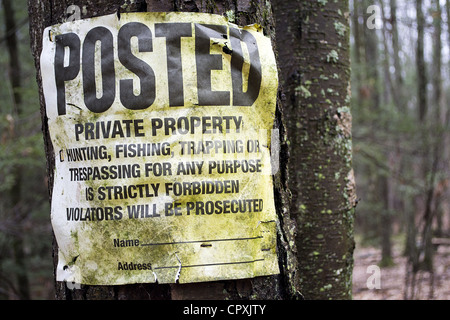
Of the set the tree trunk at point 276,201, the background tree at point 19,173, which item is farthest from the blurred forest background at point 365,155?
the tree trunk at point 276,201

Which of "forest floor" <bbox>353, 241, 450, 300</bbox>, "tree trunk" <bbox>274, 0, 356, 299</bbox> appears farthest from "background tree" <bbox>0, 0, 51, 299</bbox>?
"forest floor" <bbox>353, 241, 450, 300</bbox>

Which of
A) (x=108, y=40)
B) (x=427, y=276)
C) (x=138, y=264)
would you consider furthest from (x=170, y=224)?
(x=427, y=276)

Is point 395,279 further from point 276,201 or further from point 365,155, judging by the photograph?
point 276,201

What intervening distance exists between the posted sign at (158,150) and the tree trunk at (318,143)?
121 centimetres

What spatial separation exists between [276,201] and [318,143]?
118 cm

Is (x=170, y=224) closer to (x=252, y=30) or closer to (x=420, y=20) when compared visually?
(x=252, y=30)

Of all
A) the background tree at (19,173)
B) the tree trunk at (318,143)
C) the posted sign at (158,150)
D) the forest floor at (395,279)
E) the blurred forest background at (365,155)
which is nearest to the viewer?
the posted sign at (158,150)

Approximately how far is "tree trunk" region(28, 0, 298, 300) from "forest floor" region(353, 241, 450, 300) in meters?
3.93

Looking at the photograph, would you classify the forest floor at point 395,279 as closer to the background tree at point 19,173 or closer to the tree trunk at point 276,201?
the tree trunk at point 276,201

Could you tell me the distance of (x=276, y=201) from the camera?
1.26m

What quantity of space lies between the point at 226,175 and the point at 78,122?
0.48m

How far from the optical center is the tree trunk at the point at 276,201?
1.17m

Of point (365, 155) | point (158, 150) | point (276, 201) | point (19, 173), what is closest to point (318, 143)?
point (276, 201)

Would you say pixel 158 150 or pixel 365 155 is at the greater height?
pixel 158 150
